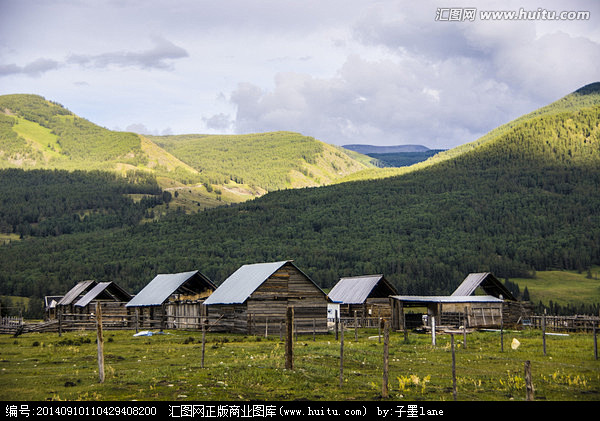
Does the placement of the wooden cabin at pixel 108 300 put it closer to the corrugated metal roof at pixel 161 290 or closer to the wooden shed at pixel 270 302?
the corrugated metal roof at pixel 161 290

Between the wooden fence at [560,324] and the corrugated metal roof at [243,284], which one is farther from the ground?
the corrugated metal roof at [243,284]

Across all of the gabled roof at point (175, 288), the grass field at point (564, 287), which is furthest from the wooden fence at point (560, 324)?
the grass field at point (564, 287)

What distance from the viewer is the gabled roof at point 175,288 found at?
6650 cm

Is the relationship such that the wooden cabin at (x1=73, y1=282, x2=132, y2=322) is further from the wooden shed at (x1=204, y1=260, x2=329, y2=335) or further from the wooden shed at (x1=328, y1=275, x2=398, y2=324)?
the wooden shed at (x1=328, y1=275, x2=398, y2=324)

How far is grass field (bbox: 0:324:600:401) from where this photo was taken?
69.7 ft

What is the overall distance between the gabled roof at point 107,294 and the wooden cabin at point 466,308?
108 ft

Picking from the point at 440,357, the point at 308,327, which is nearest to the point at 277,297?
the point at 308,327

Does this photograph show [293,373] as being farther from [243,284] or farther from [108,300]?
[108,300]

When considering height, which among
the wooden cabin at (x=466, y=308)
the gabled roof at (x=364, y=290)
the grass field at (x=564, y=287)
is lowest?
the grass field at (x=564, y=287)

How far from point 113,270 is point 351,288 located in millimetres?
124796

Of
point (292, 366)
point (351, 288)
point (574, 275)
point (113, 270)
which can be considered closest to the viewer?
point (292, 366)

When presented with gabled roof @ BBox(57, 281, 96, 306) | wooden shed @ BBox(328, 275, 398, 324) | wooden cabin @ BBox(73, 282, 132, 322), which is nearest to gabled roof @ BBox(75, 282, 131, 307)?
wooden cabin @ BBox(73, 282, 132, 322)
